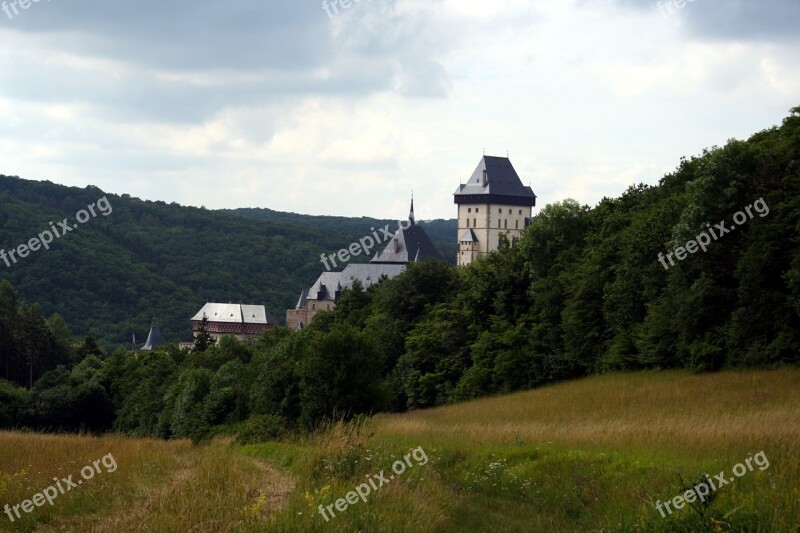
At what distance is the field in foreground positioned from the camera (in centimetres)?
1141

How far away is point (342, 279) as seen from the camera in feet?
543

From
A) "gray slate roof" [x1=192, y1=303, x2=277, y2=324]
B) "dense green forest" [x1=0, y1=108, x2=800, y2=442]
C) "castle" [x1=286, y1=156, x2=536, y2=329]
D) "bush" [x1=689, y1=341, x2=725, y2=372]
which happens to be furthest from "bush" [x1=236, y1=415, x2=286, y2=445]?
"gray slate roof" [x1=192, y1=303, x2=277, y2=324]

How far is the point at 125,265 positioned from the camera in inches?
6619

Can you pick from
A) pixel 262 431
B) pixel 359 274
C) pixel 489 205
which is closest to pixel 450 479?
pixel 262 431

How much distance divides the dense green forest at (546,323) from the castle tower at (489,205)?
107 metres

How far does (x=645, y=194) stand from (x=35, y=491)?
40.4 meters

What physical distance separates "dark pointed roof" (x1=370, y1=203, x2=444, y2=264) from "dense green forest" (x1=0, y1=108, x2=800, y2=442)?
303 feet

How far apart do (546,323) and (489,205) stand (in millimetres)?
132568

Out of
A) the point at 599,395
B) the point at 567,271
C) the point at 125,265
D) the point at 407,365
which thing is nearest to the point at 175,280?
the point at 125,265

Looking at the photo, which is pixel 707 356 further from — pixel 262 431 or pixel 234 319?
pixel 234 319

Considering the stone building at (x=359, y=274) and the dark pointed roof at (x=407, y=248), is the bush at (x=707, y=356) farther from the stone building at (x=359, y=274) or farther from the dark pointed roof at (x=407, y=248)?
the dark pointed roof at (x=407, y=248)

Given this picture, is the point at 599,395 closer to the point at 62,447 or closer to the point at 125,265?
the point at 62,447

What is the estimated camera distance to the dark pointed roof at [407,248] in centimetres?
16838

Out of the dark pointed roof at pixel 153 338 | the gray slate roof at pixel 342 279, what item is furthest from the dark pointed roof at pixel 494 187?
the dark pointed roof at pixel 153 338
